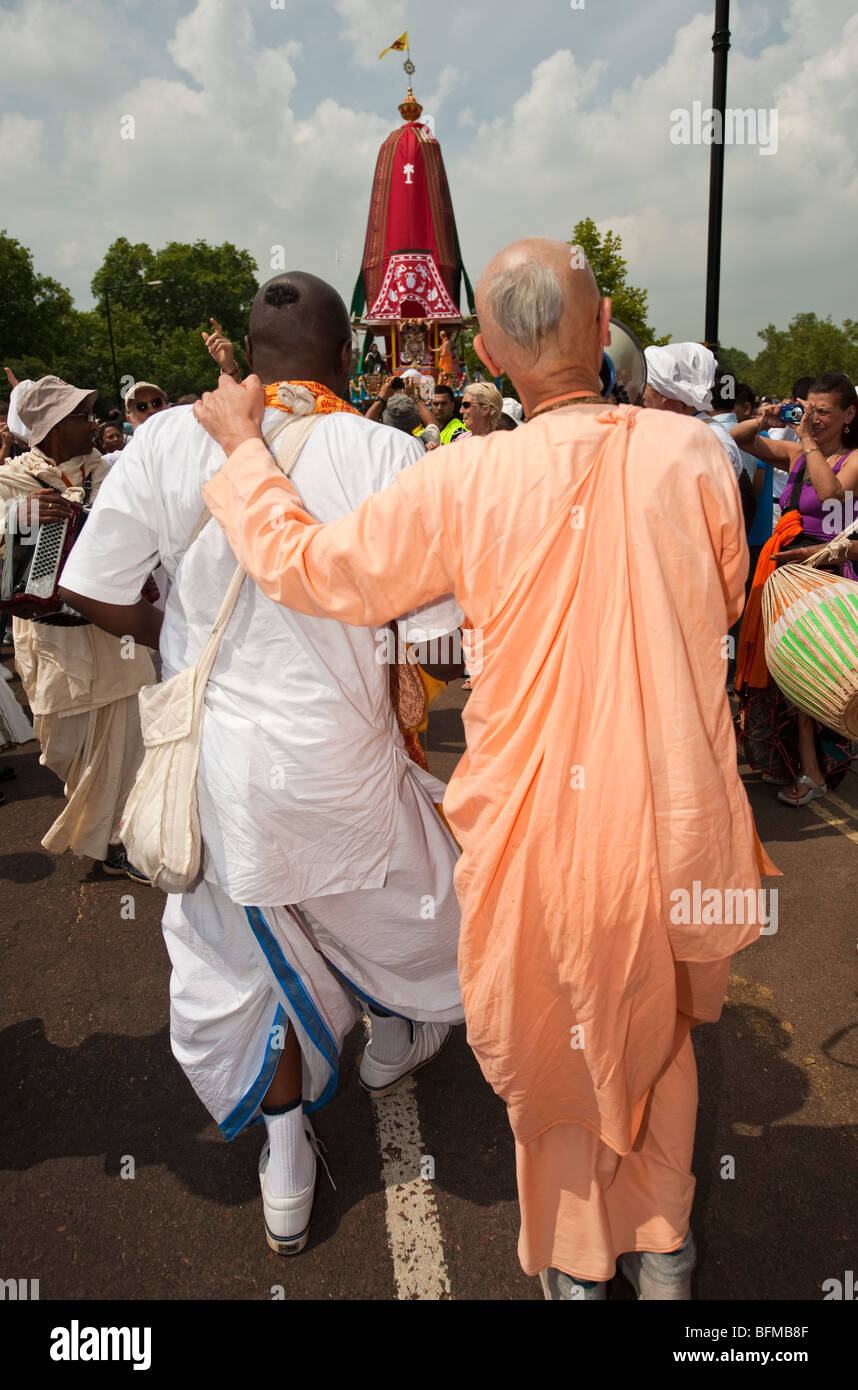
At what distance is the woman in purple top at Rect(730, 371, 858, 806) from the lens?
4.27m

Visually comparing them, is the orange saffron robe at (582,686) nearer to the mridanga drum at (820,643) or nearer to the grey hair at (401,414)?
the mridanga drum at (820,643)

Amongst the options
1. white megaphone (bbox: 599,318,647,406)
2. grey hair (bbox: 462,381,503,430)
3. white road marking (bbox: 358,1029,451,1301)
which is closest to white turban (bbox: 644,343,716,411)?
white megaphone (bbox: 599,318,647,406)

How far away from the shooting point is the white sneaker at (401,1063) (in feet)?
8.75

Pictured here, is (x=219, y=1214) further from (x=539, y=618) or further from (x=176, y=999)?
(x=539, y=618)

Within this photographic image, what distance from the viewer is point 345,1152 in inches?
97.9

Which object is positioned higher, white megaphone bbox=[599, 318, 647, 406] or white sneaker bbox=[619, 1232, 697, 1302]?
white megaphone bbox=[599, 318, 647, 406]

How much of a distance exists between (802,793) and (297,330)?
3.79 m

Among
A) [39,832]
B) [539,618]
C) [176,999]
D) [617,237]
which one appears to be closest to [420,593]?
[539,618]

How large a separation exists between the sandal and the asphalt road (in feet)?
3.63

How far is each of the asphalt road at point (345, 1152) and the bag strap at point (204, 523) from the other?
3.14 feet

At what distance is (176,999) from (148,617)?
985mm

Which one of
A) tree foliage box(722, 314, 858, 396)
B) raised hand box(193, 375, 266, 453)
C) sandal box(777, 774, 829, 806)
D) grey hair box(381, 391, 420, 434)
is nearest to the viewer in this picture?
raised hand box(193, 375, 266, 453)

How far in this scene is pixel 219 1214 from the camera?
7.53 ft

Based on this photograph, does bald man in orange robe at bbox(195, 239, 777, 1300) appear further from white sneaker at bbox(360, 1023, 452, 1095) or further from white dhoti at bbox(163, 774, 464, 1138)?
white sneaker at bbox(360, 1023, 452, 1095)
